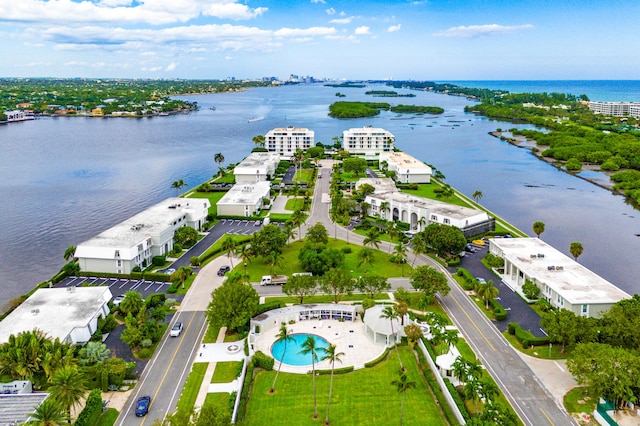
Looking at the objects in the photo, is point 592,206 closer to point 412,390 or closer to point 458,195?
point 458,195

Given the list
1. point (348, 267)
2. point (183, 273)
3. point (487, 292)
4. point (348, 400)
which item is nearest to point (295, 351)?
point (348, 400)

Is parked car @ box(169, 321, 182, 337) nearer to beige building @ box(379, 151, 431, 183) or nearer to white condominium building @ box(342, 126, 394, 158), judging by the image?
beige building @ box(379, 151, 431, 183)

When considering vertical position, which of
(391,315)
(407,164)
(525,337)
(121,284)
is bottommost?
(525,337)

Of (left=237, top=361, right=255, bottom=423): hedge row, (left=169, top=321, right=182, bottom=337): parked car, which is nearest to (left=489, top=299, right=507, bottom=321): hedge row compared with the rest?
(left=237, top=361, right=255, bottom=423): hedge row

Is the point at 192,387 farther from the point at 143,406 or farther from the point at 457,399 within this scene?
the point at 457,399

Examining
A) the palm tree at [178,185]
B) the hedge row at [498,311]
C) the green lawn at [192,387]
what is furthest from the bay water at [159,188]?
the green lawn at [192,387]

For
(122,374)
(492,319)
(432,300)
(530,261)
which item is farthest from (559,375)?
(122,374)
